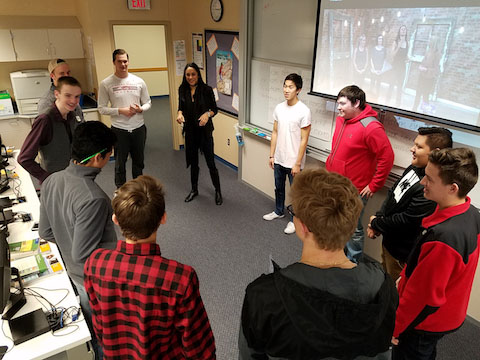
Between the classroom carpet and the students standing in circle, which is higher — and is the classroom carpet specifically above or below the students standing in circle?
below

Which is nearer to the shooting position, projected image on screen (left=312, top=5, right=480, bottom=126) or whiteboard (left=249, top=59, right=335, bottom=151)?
projected image on screen (left=312, top=5, right=480, bottom=126)

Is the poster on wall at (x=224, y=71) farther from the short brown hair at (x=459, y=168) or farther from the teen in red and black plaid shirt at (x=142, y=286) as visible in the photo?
the teen in red and black plaid shirt at (x=142, y=286)

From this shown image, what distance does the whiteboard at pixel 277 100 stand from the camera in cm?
322

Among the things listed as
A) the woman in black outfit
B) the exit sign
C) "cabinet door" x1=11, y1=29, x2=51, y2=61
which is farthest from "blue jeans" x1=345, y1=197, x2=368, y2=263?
"cabinet door" x1=11, y1=29, x2=51, y2=61

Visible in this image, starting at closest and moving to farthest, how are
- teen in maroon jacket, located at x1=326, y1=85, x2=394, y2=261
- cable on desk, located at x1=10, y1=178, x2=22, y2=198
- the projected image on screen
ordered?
the projected image on screen → teen in maroon jacket, located at x1=326, y1=85, x2=394, y2=261 → cable on desk, located at x1=10, y1=178, x2=22, y2=198

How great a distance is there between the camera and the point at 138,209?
1184mm

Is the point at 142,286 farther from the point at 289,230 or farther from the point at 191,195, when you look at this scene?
the point at 191,195

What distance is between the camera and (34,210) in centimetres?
251

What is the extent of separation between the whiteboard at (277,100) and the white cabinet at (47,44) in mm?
2884

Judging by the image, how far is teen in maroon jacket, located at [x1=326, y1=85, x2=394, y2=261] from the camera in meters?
2.51

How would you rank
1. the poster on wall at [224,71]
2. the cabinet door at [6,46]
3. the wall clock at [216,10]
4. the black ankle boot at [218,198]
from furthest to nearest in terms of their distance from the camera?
1. the cabinet door at [6,46]
2. the poster on wall at [224,71]
3. the wall clock at [216,10]
4. the black ankle boot at [218,198]

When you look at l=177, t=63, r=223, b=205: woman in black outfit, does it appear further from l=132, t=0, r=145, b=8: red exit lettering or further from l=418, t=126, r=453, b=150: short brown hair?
l=418, t=126, r=453, b=150: short brown hair

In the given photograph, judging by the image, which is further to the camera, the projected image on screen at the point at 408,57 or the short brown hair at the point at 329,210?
the projected image on screen at the point at 408,57

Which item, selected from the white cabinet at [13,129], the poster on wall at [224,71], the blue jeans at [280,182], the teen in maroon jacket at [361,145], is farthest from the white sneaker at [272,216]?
the white cabinet at [13,129]
